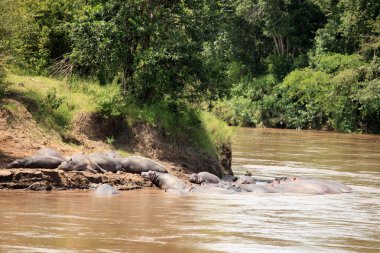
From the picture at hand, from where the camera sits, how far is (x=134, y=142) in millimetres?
22438

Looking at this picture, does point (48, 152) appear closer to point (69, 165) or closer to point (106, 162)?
point (69, 165)

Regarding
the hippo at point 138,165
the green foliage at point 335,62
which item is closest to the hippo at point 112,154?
the hippo at point 138,165

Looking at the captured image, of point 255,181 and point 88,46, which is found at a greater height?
point 88,46

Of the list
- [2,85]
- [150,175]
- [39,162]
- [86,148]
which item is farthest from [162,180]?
[2,85]

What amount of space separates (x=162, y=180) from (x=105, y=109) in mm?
3607

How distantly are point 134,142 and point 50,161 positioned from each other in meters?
4.38

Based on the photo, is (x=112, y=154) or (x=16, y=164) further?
(x=112, y=154)

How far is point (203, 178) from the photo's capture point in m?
20.8

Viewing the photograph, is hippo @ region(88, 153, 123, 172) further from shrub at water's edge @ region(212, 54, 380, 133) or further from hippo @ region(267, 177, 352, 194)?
shrub at water's edge @ region(212, 54, 380, 133)

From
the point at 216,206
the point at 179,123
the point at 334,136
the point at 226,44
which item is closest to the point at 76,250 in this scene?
the point at 216,206

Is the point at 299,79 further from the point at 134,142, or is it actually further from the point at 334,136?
the point at 134,142

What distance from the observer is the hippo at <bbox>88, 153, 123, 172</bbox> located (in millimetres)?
19505

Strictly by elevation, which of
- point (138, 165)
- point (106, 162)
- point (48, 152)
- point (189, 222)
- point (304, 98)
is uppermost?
point (304, 98)

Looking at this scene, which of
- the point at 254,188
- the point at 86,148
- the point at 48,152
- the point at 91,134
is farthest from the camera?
the point at 91,134
